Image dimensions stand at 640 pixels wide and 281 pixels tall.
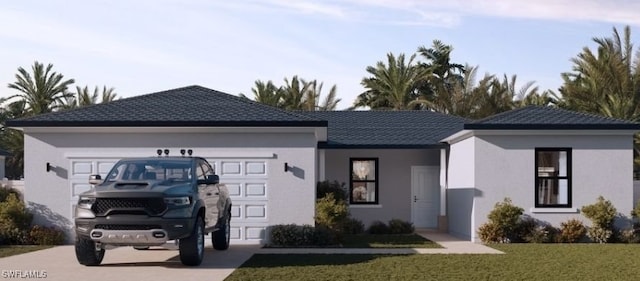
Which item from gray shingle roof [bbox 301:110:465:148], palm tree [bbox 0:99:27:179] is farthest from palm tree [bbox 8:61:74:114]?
gray shingle roof [bbox 301:110:465:148]

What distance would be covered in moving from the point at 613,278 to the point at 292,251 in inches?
274

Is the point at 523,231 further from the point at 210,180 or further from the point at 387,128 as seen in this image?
the point at 210,180

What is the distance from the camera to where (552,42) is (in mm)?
31047

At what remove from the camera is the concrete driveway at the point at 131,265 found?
43.7 feet

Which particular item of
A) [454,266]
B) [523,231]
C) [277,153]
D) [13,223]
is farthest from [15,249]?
[523,231]

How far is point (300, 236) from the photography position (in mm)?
19250

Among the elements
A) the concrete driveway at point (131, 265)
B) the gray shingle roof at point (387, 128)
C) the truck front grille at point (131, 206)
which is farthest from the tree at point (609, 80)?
the truck front grille at point (131, 206)

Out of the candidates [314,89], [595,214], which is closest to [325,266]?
[595,214]

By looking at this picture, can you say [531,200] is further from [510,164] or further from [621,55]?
[621,55]

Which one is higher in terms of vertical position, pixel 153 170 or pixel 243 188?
pixel 153 170

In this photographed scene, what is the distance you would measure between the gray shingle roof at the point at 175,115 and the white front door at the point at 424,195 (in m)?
7.31

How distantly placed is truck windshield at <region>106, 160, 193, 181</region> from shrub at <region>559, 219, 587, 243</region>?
1024 centimetres

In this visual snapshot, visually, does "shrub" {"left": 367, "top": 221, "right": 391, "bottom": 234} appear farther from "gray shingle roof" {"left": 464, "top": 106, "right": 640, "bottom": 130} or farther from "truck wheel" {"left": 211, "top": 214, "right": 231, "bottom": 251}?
"truck wheel" {"left": 211, "top": 214, "right": 231, "bottom": 251}

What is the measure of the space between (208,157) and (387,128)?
8981 mm
